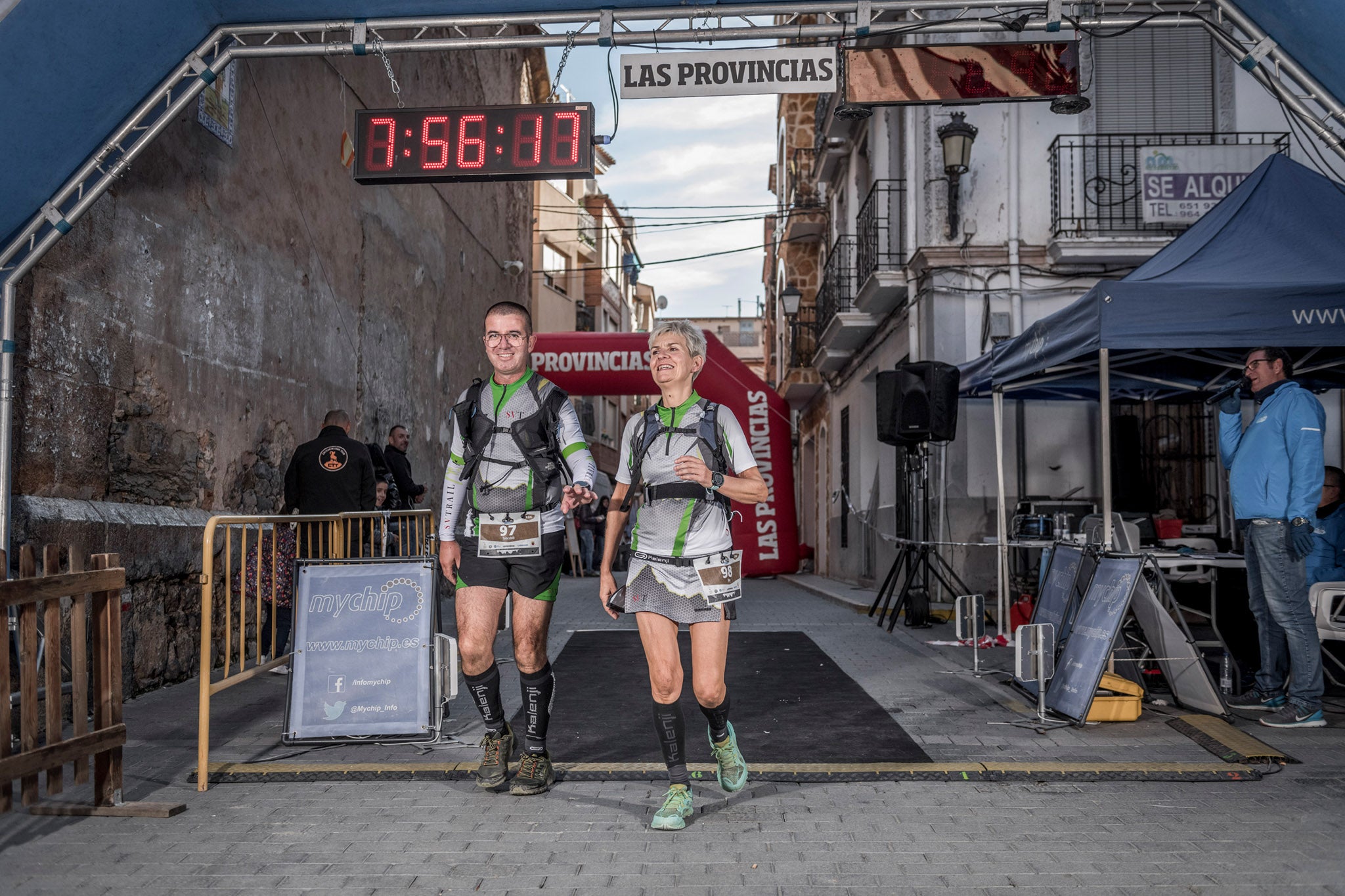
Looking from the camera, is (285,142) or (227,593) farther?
(285,142)

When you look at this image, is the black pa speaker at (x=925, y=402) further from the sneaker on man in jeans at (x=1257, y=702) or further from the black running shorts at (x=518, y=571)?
the black running shorts at (x=518, y=571)

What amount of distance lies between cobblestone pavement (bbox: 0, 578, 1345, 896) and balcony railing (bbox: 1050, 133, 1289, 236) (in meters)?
9.14


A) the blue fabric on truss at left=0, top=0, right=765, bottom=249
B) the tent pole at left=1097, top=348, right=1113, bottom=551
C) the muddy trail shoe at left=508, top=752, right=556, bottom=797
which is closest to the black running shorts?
the muddy trail shoe at left=508, top=752, right=556, bottom=797

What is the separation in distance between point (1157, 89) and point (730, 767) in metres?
12.7

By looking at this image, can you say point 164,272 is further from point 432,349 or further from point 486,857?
point 432,349

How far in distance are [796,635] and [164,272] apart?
6351 millimetres

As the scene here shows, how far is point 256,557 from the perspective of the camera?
8156 mm

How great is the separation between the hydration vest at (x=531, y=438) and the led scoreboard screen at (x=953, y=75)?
12.0ft

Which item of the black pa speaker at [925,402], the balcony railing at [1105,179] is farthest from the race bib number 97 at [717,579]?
the balcony railing at [1105,179]

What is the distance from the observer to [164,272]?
789 cm

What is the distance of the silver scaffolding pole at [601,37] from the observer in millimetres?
6465

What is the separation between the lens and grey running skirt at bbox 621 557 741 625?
4426mm

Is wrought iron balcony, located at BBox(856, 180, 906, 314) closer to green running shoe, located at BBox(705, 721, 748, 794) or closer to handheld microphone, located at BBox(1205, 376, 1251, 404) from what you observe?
handheld microphone, located at BBox(1205, 376, 1251, 404)

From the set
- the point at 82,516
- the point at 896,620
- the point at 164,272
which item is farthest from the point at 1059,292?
the point at 82,516
